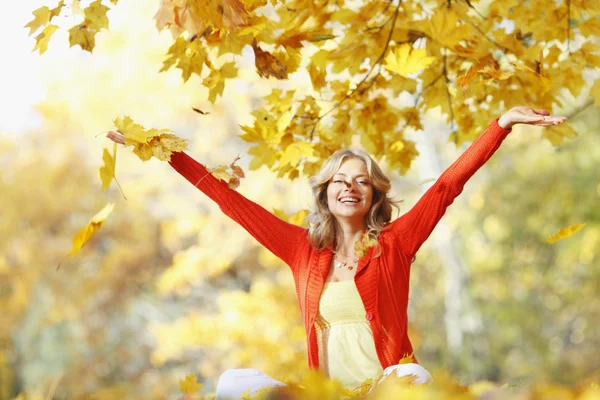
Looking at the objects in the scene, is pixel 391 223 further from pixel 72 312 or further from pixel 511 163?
pixel 511 163

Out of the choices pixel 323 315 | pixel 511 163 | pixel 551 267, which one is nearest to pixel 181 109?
pixel 511 163

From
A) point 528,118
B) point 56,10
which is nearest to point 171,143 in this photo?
point 56,10

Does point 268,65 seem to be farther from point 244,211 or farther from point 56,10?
point 56,10

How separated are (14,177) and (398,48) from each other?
8968 millimetres

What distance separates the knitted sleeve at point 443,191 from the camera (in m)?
2.04

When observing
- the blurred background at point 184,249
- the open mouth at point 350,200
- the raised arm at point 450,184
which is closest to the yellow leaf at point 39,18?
the open mouth at point 350,200

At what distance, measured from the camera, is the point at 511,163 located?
11422 mm

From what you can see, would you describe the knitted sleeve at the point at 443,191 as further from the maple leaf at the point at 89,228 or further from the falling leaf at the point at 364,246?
the maple leaf at the point at 89,228

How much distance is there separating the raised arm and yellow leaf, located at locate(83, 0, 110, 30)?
102cm

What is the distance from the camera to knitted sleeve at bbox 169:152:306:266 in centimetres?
216

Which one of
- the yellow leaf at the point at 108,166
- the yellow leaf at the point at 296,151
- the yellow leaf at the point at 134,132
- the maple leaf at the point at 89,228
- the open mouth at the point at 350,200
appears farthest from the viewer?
the yellow leaf at the point at 296,151

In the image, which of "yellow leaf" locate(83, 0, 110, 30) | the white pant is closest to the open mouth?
the white pant

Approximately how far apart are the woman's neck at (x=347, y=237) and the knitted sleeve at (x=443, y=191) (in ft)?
0.40

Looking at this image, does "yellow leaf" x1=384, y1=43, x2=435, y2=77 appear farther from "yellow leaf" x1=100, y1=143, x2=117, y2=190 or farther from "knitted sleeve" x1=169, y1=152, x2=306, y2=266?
"yellow leaf" x1=100, y1=143, x2=117, y2=190
